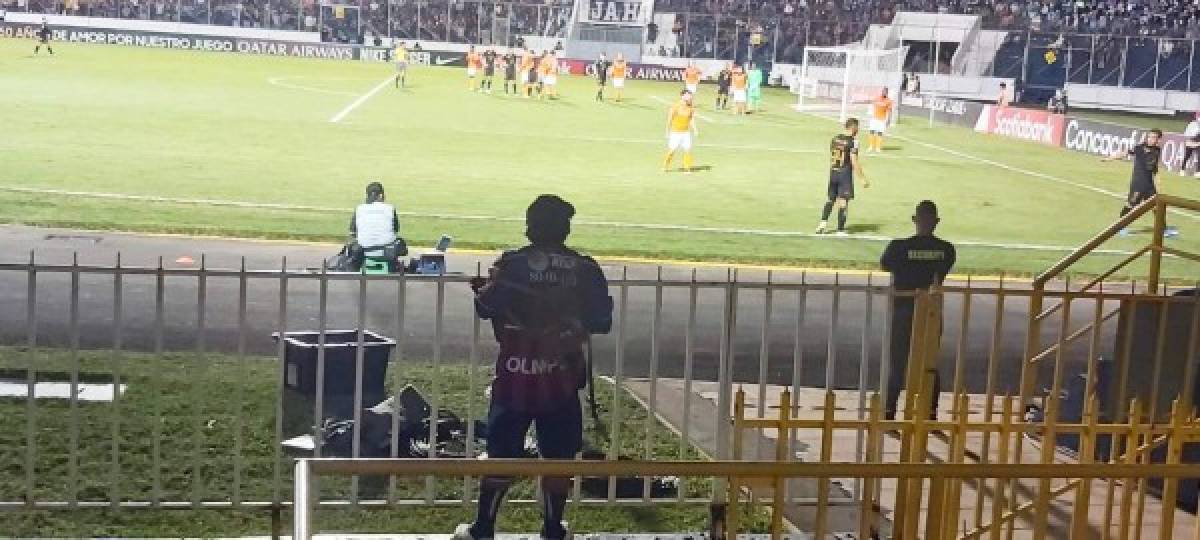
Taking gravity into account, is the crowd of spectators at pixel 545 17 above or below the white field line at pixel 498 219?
above

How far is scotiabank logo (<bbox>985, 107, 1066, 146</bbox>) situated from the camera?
38.7 meters

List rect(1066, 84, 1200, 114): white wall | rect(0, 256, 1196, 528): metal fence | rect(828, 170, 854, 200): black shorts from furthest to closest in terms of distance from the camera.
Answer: rect(1066, 84, 1200, 114): white wall, rect(828, 170, 854, 200): black shorts, rect(0, 256, 1196, 528): metal fence

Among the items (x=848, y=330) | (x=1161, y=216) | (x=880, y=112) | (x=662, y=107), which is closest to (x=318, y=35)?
(x=662, y=107)

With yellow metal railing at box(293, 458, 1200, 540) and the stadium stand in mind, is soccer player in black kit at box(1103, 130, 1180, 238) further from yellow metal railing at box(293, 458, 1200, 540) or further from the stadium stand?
the stadium stand

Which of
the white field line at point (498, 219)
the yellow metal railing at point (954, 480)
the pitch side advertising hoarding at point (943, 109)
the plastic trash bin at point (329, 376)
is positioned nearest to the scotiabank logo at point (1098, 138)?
the pitch side advertising hoarding at point (943, 109)

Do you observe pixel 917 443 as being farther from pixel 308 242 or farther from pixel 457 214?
pixel 457 214

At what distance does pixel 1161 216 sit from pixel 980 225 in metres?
16.1

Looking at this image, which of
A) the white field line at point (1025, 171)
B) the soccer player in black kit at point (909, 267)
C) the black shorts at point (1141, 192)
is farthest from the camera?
the white field line at point (1025, 171)

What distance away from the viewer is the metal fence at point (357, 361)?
25.3 feet

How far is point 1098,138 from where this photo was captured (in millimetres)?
36344

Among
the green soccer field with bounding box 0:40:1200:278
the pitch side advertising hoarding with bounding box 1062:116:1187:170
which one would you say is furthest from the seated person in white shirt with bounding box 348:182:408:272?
the pitch side advertising hoarding with bounding box 1062:116:1187:170

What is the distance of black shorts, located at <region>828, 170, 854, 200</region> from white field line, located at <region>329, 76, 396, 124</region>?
54.2 ft

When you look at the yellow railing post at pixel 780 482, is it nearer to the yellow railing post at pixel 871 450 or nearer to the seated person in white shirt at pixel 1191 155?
the yellow railing post at pixel 871 450

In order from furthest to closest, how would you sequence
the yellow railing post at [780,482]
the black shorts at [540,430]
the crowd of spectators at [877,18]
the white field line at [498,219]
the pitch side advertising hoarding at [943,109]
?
the crowd of spectators at [877,18], the pitch side advertising hoarding at [943,109], the white field line at [498,219], the black shorts at [540,430], the yellow railing post at [780,482]
